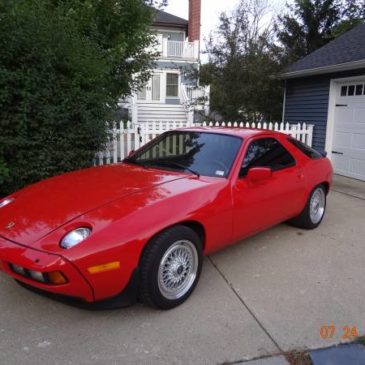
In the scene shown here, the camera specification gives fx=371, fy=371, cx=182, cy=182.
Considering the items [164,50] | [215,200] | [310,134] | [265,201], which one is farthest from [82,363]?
[164,50]

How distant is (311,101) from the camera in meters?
10.3

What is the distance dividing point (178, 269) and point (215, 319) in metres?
0.49

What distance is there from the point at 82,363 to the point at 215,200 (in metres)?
1.69

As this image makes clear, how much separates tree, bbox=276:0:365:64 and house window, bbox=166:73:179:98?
6164 mm

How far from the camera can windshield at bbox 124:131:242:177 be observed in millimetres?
3783

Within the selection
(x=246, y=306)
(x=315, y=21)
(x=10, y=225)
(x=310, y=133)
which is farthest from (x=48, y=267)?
(x=315, y=21)

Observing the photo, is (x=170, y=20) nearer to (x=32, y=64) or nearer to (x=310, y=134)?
(x=310, y=134)

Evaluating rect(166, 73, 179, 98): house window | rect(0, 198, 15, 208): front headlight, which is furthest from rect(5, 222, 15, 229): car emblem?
rect(166, 73, 179, 98): house window

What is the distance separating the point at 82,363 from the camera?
7.92 ft

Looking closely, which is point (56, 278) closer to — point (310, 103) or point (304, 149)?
point (304, 149)

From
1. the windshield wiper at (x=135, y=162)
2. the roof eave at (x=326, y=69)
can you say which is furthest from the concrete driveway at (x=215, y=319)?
the roof eave at (x=326, y=69)

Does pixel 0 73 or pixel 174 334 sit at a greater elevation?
pixel 0 73

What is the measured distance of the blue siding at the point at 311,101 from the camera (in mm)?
9750
